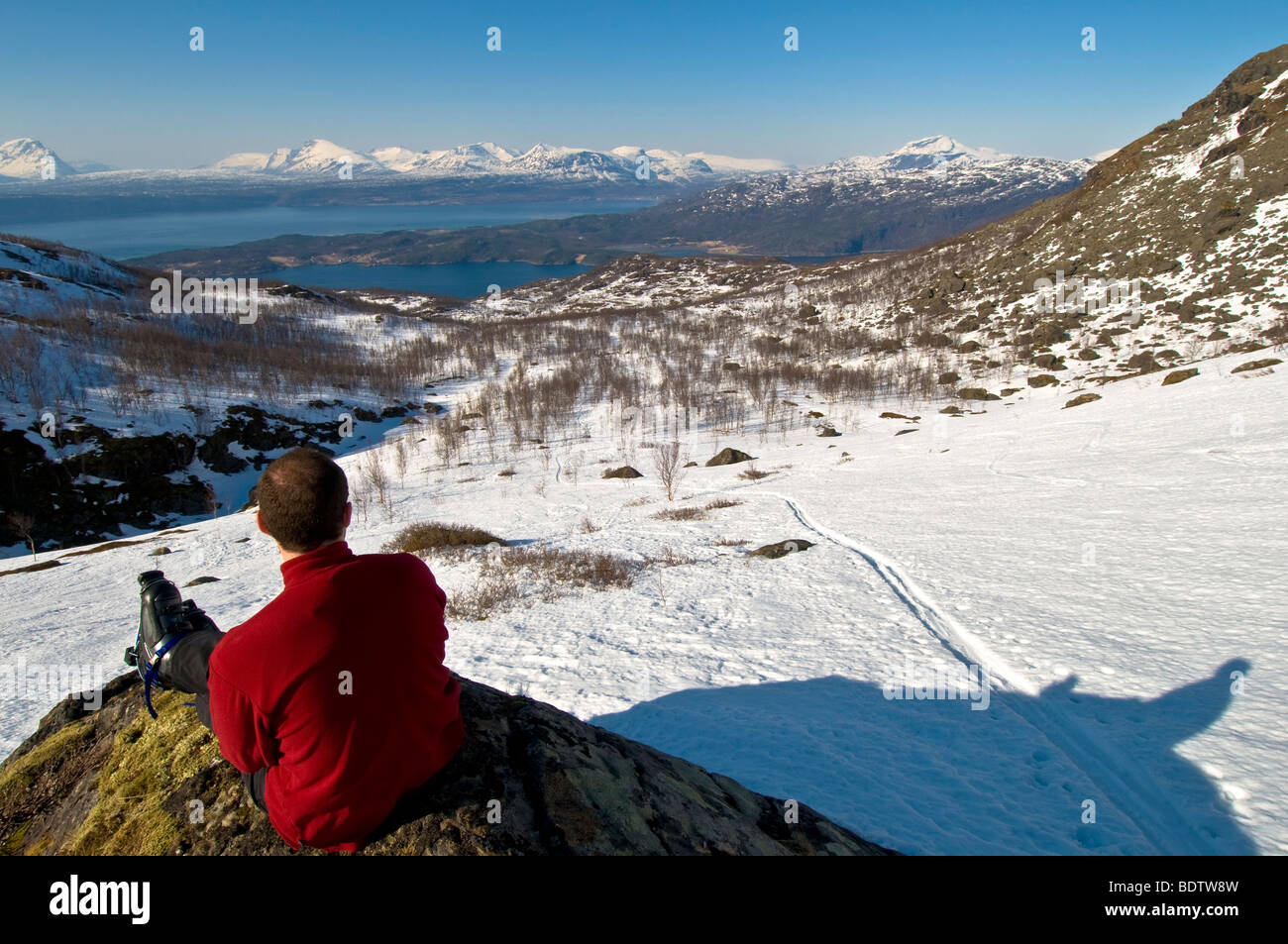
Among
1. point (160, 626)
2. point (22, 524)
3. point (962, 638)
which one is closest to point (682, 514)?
point (962, 638)

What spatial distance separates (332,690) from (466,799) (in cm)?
116

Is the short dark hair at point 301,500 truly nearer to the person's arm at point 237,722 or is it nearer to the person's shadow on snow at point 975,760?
the person's arm at point 237,722

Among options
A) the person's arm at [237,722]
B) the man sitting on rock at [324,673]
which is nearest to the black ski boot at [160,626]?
the person's arm at [237,722]

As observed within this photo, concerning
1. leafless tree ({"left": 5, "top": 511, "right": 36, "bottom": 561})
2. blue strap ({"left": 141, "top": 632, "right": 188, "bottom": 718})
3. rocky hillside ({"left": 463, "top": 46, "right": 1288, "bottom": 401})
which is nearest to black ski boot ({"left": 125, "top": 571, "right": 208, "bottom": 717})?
blue strap ({"left": 141, "top": 632, "right": 188, "bottom": 718})

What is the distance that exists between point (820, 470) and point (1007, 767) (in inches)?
1053

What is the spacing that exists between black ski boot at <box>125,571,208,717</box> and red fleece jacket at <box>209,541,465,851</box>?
5.89ft

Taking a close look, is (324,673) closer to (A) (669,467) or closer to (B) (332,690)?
(B) (332,690)

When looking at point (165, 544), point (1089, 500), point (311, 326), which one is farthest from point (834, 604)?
point (311, 326)

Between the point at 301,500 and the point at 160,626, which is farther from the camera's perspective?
the point at 160,626

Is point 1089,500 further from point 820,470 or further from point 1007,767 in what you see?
point 820,470

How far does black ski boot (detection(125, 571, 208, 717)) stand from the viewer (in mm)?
4133

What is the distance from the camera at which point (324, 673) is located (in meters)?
2.64

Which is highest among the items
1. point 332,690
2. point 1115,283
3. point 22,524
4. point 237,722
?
point 1115,283
